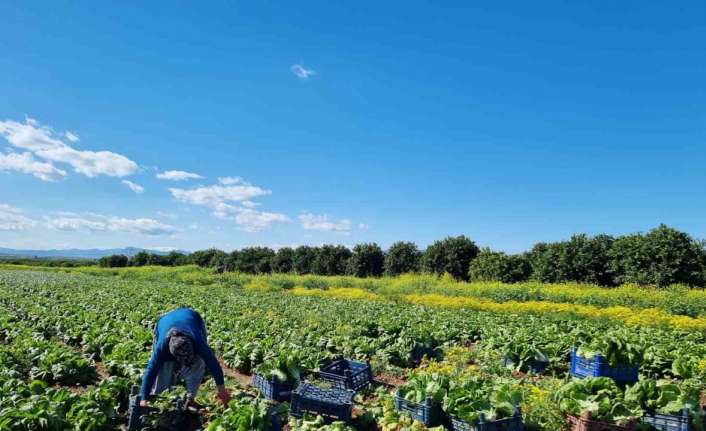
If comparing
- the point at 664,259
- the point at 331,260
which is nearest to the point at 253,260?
the point at 331,260

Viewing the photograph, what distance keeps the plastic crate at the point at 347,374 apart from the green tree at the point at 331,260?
1986 inches

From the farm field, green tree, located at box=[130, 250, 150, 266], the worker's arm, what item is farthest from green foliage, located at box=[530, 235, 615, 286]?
green tree, located at box=[130, 250, 150, 266]

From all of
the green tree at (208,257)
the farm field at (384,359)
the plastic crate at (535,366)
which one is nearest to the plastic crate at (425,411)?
the farm field at (384,359)

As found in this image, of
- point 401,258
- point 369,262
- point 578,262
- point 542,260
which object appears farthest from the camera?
point 369,262

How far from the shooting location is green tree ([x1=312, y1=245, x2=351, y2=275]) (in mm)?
59719

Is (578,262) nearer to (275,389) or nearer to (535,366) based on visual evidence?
(535,366)

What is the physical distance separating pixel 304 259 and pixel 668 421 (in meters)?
59.1

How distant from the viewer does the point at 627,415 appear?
5457mm

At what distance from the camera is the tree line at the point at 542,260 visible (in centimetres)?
2892

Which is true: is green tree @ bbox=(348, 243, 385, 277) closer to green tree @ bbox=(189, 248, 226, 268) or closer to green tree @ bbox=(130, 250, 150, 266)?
green tree @ bbox=(189, 248, 226, 268)

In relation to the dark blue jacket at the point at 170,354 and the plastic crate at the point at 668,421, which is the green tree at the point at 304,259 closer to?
the dark blue jacket at the point at 170,354

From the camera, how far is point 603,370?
7129 millimetres

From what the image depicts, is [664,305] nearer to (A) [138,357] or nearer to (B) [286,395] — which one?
(B) [286,395]

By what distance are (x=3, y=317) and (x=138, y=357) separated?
28.1ft
